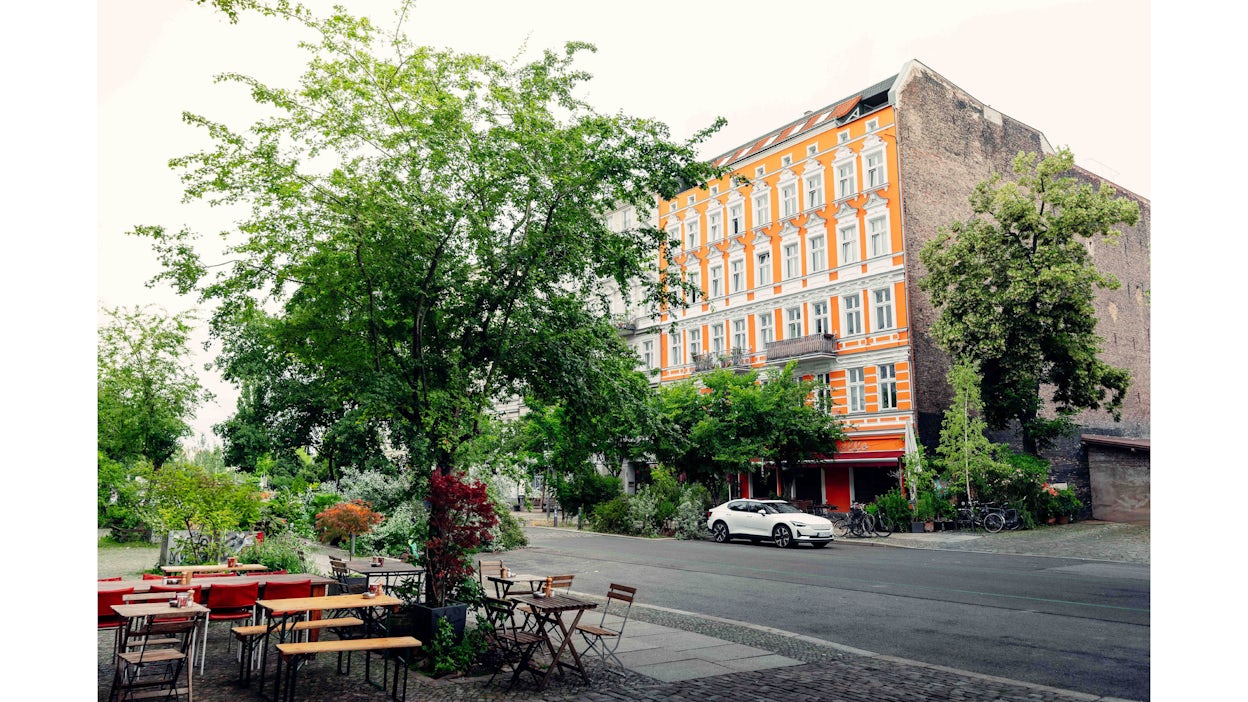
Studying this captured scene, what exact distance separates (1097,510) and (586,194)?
94.6 feet

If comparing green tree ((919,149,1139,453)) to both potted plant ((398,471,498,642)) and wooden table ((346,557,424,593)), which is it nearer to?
wooden table ((346,557,424,593))

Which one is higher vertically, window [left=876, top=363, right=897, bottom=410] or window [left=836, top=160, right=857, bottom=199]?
window [left=836, top=160, right=857, bottom=199]

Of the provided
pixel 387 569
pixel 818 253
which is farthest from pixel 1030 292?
pixel 387 569

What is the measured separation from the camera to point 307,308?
9.76m

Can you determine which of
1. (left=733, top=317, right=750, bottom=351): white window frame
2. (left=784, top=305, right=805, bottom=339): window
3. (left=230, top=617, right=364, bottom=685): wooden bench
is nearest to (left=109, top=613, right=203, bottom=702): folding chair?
(left=230, top=617, right=364, bottom=685): wooden bench

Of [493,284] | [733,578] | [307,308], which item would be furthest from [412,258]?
[733,578]

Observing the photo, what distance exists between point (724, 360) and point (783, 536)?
12358 millimetres

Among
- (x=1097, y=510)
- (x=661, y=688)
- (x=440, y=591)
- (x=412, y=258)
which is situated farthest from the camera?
(x=1097, y=510)

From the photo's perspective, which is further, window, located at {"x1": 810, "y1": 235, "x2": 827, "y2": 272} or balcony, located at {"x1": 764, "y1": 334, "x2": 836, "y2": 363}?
window, located at {"x1": 810, "y1": 235, "x2": 827, "y2": 272}

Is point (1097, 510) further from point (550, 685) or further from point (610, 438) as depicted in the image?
point (550, 685)

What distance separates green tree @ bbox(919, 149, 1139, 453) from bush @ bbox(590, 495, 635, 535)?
13.1 m

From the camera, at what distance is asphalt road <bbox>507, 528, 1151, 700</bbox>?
8.83m

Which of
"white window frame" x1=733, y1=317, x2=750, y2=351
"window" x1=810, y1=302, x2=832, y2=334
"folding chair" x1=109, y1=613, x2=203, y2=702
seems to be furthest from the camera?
"white window frame" x1=733, y1=317, x2=750, y2=351

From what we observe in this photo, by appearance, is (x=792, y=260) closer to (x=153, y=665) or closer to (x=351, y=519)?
(x=351, y=519)
